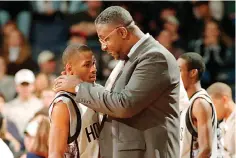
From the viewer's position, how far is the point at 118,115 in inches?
156

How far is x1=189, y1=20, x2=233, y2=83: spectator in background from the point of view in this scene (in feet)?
32.5

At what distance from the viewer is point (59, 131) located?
4148 millimetres

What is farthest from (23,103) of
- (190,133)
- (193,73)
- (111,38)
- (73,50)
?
(111,38)

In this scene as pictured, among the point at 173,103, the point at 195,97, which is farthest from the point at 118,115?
the point at 195,97

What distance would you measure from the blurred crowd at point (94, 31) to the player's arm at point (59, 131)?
18.4 feet

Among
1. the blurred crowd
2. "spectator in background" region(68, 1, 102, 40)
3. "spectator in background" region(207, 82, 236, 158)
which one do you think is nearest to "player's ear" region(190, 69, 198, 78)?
"spectator in background" region(207, 82, 236, 158)

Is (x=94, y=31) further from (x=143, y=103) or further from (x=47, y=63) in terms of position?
(x=143, y=103)

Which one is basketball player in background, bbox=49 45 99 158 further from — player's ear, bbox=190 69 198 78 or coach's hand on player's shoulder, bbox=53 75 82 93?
player's ear, bbox=190 69 198 78

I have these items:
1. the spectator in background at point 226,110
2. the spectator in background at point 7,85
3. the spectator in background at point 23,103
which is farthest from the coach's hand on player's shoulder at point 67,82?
the spectator in background at point 7,85

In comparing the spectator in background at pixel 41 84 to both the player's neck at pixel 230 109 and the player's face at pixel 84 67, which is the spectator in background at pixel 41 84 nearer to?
the player's neck at pixel 230 109

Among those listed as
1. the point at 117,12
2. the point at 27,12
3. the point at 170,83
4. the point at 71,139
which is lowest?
the point at 71,139

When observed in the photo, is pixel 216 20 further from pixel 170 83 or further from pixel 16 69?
pixel 170 83

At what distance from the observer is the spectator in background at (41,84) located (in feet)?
30.6

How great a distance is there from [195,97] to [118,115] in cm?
145
